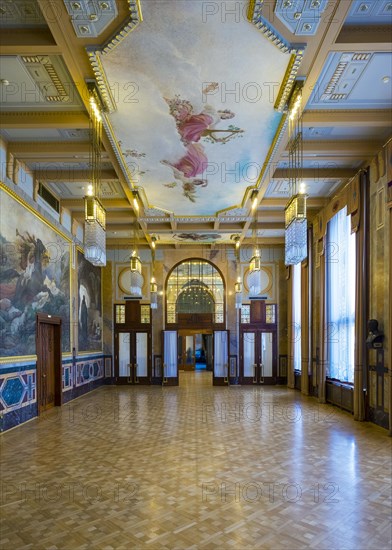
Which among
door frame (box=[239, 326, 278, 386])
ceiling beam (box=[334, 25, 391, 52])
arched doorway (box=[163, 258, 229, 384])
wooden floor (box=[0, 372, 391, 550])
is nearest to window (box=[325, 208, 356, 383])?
wooden floor (box=[0, 372, 391, 550])

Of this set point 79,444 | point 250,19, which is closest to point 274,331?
point 79,444

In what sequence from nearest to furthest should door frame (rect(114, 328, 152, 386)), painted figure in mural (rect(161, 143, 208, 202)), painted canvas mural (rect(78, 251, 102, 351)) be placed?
painted figure in mural (rect(161, 143, 208, 202)) < painted canvas mural (rect(78, 251, 102, 351)) < door frame (rect(114, 328, 152, 386))

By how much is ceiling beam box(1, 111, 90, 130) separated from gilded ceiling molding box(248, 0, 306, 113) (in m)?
3.36

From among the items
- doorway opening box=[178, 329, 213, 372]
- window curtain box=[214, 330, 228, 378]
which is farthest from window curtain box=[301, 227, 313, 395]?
doorway opening box=[178, 329, 213, 372]

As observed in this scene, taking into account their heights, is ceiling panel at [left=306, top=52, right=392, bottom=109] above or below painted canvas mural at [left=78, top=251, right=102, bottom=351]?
above

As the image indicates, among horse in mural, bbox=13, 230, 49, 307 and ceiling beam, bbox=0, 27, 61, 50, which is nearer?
ceiling beam, bbox=0, 27, 61, 50

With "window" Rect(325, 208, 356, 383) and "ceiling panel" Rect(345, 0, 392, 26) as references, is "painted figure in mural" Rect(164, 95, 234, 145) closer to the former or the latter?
"ceiling panel" Rect(345, 0, 392, 26)

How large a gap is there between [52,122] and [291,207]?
4.41m

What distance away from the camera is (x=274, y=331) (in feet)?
57.8

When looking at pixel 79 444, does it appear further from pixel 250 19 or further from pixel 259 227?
pixel 259 227

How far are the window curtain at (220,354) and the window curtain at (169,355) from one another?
1.68 m

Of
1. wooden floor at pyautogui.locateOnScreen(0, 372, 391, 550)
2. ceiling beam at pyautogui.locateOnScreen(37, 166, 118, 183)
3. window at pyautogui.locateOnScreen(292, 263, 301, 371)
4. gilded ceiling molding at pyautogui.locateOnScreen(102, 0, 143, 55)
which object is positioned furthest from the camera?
window at pyautogui.locateOnScreen(292, 263, 301, 371)

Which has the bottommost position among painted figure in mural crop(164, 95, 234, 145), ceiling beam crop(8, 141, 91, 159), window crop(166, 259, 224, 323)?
window crop(166, 259, 224, 323)

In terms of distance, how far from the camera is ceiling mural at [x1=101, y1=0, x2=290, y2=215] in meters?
5.00
